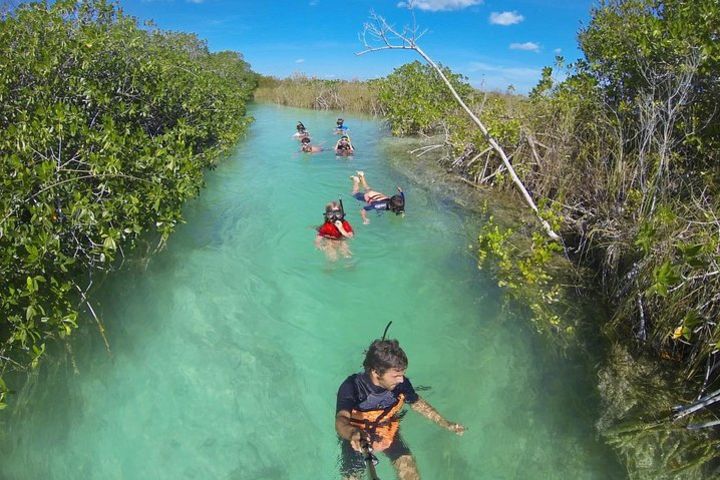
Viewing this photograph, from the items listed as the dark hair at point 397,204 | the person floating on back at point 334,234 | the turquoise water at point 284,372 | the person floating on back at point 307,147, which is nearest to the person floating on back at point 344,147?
the person floating on back at point 307,147

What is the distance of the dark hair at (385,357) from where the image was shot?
4078mm

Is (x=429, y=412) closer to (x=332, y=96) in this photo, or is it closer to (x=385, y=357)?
(x=385, y=357)

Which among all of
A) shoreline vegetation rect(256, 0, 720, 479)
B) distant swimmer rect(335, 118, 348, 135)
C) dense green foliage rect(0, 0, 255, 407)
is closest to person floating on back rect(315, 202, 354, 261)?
dense green foliage rect(0, 0, 255, 407)

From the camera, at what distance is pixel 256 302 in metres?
7.62

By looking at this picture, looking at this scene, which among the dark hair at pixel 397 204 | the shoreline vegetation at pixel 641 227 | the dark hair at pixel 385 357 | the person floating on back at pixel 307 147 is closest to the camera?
the dark hair at pixel 385 357

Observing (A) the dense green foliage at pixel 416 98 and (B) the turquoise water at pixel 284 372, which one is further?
(A) the dense green foliage at pixel 416 98

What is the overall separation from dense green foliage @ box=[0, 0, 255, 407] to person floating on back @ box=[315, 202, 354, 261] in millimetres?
2541

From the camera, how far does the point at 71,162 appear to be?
5.82 meters

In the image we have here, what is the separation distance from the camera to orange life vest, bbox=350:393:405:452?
436cm

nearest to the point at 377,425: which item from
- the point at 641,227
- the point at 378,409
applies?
the point at 378,409

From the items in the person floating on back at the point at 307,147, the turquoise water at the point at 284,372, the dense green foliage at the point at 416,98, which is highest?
the dense green foliage at the point at 416,98

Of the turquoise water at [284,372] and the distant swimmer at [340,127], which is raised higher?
the distant swimmer at [340,127]

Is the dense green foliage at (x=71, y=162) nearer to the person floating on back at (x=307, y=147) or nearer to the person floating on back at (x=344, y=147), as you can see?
the person floating on back at (x=307, y=147)

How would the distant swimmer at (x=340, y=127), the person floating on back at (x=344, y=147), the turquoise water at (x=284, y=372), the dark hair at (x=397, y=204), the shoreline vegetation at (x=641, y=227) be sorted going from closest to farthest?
the shoreline vegetation at (x=641, y=227) → the turquoise water at (x=284, y=372) → the dark hair at (x=397, y=204) → the person floating on back at (x=344, y=147) → the distant swimmer at (x=340, y=127)
